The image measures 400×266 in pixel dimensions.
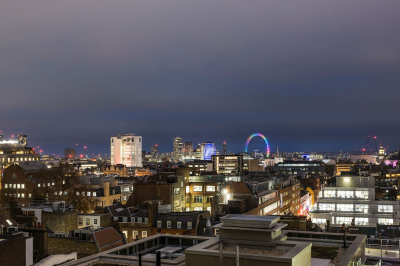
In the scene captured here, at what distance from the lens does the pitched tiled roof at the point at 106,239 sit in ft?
147

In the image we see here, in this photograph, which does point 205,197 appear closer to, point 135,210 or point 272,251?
point 135,210

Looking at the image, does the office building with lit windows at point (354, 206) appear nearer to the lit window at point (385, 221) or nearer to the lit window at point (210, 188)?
the lit window at point (385, 221)

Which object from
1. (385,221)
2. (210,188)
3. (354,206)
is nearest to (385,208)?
(385,221)

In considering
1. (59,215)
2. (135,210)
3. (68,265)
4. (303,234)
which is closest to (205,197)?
(135,210)

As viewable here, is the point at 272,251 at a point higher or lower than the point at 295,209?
higher

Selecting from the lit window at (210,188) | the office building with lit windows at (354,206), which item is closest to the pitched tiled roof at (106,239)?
the office building with lit windows at (354,206)

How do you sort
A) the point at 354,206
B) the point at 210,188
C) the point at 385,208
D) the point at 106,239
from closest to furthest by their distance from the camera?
the point at 106,239 < the point at 385,208 < the point at 354,206 < the point at 210,188

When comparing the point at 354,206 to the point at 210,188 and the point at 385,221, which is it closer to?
the point at 385,221

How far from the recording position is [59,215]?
55.1 m

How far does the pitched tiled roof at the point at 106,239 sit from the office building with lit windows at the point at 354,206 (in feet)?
130

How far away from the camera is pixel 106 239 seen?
46.4 meters

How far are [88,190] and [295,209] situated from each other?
167 ft

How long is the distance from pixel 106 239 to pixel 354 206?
50.4 meters

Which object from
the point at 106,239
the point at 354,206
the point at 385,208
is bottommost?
the point at 385,208
